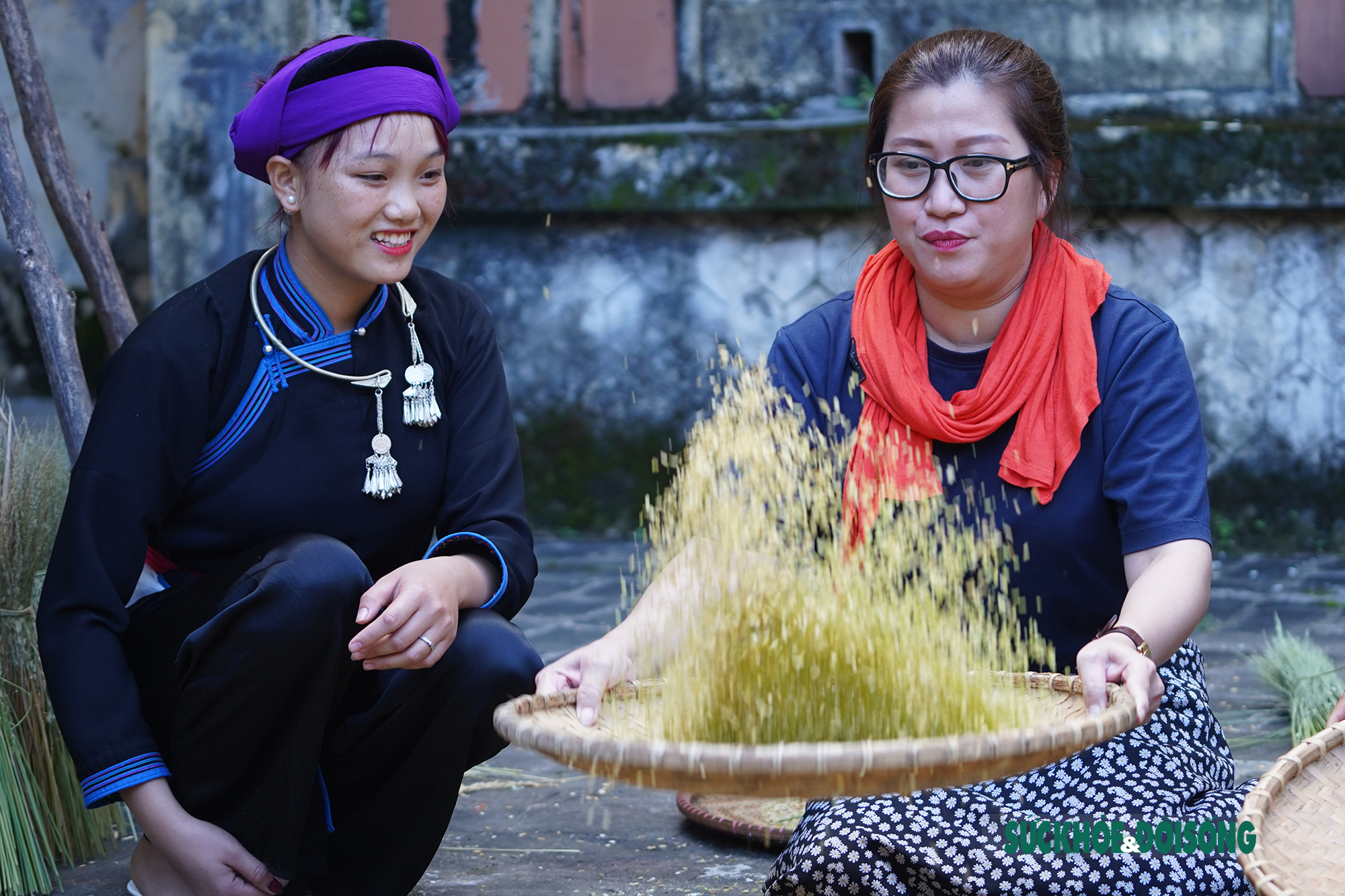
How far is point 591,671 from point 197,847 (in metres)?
0.62

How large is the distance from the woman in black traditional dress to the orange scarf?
0.56m

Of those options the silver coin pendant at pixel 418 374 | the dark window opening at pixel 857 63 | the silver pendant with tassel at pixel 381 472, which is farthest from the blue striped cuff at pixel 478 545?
the dark window opening at pixel 857 63

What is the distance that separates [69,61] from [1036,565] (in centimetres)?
470

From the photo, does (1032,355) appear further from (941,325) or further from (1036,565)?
(1036,565)

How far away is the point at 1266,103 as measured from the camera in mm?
4957

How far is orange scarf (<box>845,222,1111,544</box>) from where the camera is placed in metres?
1.98

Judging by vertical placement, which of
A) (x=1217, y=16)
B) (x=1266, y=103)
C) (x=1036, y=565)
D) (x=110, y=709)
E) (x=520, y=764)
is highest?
(x=1217, y=16)

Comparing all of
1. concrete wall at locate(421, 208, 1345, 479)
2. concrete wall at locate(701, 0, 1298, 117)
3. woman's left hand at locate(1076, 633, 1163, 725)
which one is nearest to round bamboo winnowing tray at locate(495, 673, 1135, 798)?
woman's left hand at locate(1076, 633, 1163, 725)

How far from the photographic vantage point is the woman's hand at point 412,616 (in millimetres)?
1854

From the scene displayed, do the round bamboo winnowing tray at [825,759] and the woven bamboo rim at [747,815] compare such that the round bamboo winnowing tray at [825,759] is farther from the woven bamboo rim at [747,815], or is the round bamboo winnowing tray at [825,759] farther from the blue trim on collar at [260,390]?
the woven bamboo rim at [747,815]

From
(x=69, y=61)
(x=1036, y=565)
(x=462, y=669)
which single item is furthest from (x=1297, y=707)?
(x=69, y=61)

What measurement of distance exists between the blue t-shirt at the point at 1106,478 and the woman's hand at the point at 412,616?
0.63 meters

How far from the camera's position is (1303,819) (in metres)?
1.48

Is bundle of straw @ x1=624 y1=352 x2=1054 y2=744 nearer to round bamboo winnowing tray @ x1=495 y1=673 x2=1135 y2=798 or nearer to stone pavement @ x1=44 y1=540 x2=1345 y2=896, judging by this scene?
round bamboo winnowing tray @ x1=495 y1=673 x2=1135 y2=798
